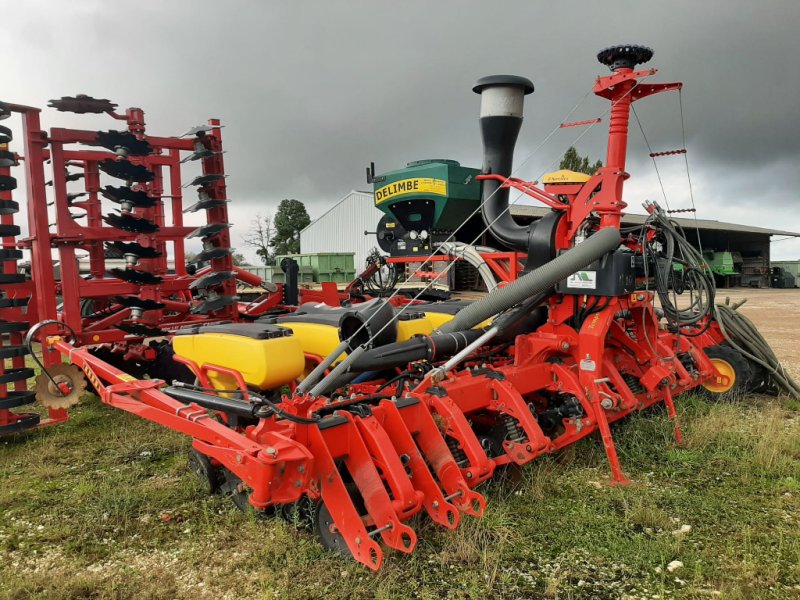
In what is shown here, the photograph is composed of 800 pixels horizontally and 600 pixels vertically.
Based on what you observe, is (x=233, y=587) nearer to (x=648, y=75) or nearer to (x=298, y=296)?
(x=648, y=75)

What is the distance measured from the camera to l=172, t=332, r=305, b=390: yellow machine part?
3711mm

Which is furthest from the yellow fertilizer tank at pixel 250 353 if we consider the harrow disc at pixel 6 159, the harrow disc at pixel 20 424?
the harrow disc at pixel 6 159

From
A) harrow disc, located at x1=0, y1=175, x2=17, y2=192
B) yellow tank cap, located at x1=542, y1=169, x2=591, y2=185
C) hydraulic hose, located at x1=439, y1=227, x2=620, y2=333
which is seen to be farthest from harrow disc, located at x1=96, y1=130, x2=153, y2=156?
yellow tank cap, located at x1=542, y1=169, x2=591, y2=185

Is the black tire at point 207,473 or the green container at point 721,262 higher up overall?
the green container at point 721,262

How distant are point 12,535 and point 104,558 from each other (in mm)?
694

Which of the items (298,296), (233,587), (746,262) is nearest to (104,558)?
(233,587)

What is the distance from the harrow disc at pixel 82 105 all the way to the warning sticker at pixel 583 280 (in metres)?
4.80

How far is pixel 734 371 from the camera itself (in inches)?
227

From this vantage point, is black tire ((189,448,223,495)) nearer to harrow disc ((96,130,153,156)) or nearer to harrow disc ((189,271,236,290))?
harrow disc ((189,271,236,290))

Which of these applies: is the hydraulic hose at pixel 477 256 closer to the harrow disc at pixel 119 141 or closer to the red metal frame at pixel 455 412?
the red metal frame at pixel 455 412

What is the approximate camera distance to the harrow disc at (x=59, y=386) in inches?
175

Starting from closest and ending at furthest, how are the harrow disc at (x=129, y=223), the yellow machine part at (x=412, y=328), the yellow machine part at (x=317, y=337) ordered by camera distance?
the yellow machine part at (x=317, y=337)
the yellow machine part at (x=412, y=328)
the harrow disc at (x=129, y=223)

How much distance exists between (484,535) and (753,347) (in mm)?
4270

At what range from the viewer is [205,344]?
4.07m
